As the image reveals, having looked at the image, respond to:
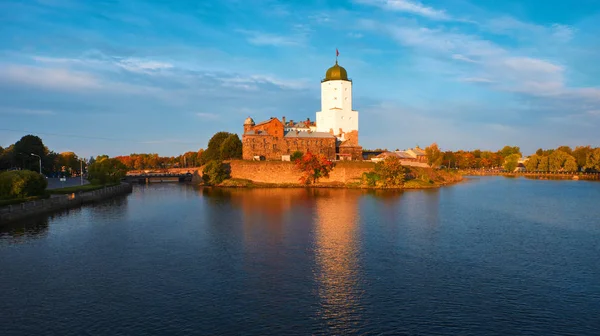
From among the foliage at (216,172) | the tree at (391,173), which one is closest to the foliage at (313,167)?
the tree at (391,173)

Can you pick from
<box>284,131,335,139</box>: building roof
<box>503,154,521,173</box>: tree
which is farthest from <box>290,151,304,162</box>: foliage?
<box>503,154,521,173</box>: tree

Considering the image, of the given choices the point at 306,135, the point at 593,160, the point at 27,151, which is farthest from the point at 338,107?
the point at 593,160

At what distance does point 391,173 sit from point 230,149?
1355 inches

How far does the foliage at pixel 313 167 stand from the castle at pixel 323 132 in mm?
5884

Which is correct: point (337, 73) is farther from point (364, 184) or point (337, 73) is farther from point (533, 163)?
point (533, 163)

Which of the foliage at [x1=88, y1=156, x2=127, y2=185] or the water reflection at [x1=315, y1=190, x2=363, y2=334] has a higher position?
the foliage at [x1=88, y1=156, x2=127, y2=185]

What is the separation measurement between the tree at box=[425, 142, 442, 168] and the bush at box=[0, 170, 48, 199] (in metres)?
108

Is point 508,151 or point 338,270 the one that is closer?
point 338,270

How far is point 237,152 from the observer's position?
91.4 meters

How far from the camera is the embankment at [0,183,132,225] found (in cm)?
3812

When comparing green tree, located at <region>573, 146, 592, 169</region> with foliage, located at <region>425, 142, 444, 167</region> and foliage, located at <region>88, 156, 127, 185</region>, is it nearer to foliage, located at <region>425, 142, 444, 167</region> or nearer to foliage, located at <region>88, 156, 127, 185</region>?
foliage, located at <region>425, 142, 444, 167</region>

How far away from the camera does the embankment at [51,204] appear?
3812 cm

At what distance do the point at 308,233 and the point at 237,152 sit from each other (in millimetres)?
59839

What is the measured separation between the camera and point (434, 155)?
448 ft
